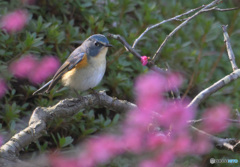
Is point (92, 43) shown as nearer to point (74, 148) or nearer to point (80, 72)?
point (80, 72)

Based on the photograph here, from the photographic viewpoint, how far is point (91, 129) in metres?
4.05

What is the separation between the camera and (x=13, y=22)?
4.37m

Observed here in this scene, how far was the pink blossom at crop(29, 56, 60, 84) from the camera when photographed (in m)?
4.27

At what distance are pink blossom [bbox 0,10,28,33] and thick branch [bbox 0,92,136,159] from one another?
1.41 meters

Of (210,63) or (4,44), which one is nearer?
(4,44)

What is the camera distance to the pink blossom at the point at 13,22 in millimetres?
4367

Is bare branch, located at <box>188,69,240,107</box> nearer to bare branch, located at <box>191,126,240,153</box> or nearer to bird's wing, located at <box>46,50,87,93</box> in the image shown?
bare branch, located at <box>191,126,240,153</box>

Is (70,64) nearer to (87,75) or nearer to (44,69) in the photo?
(87,75)

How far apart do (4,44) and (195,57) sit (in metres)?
2.73

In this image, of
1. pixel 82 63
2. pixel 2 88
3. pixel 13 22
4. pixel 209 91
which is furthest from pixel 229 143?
pixel 13 22

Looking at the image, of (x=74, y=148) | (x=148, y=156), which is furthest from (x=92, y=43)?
(x=148, y=156)

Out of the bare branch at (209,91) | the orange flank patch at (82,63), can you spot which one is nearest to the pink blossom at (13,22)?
the orange flank patch at (82,63)

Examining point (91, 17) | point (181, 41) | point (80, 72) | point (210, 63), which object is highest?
point (91, 17)

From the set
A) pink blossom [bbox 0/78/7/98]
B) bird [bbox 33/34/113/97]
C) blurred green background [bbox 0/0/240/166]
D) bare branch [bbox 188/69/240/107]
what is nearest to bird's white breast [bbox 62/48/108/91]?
bird [bbox 33/34/113/97]
